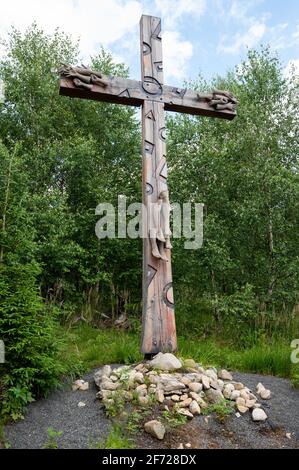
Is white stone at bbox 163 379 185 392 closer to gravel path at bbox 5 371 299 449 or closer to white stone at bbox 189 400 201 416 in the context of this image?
white stone at bbox 189 400 201 416

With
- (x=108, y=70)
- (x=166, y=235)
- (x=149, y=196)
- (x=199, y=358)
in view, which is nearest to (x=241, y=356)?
(x=199, y=358)

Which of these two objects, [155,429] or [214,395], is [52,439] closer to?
[155,429]

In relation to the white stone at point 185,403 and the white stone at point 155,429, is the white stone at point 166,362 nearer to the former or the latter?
the white stone at point 185,403

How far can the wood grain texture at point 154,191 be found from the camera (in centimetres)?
477

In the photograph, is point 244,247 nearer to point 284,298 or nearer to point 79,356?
point 284,298

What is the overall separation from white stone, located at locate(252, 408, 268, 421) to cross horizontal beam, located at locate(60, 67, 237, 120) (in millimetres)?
3790

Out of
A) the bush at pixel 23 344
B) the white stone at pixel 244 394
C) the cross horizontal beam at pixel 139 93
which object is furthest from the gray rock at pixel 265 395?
the cross horizontal beam at pixel 139 93

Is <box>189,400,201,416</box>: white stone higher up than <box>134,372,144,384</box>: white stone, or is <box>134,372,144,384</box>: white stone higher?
<box>134,372,144,384</box>: white stone

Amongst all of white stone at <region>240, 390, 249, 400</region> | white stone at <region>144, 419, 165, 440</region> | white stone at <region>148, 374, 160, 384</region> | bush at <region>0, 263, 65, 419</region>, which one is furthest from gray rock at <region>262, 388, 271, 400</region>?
bush at <region>0, 263, 65, 419</region>

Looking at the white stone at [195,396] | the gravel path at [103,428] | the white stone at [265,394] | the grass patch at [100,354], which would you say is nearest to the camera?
the gravel path at [103,428]

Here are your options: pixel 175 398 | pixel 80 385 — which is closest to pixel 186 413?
pixel 175 398

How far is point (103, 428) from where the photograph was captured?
11.3ft

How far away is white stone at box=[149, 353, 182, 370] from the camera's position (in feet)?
14.2

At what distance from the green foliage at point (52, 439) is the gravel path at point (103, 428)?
0.03m
